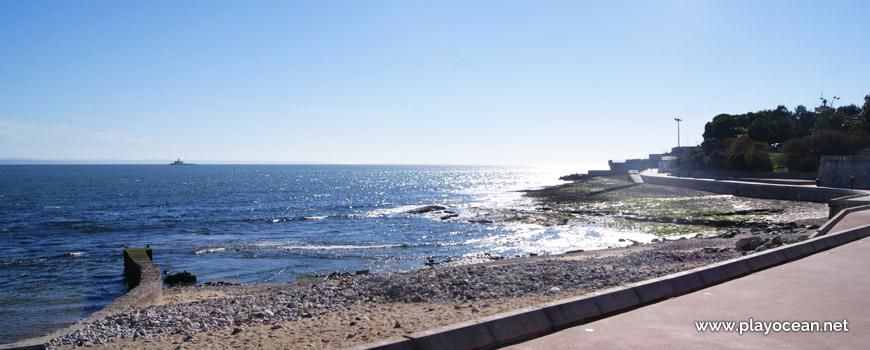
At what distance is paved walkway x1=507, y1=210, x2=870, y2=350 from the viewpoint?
551cm

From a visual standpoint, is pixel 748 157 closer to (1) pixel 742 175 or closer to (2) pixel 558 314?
(1) pixel 742 175

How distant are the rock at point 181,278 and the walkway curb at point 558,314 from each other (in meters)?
15.4

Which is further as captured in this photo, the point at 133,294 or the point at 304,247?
the point at 304,247

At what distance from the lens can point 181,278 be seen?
1883 cm

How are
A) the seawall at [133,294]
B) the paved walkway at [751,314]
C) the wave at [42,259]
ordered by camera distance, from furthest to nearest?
the wave at [42,259] → the seawall at [133,294] → the paved walkway at [751,314]

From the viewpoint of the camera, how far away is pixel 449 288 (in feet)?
37.5

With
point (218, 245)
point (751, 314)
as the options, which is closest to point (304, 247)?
point (218, 245)

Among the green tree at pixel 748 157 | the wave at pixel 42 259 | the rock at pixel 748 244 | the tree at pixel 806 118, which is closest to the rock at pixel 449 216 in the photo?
the wave at pixel 42 259

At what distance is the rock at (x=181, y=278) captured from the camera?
733 inches

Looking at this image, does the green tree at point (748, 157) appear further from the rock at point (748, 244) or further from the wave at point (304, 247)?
the rock at point (748, 244)

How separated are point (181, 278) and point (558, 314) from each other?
Result: 629 inches

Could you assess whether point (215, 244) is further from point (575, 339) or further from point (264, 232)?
point (575, 339)

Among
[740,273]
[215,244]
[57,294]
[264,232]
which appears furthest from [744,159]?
[57,294]

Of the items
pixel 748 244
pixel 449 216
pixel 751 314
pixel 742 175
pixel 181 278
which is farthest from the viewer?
pixel 742 175
